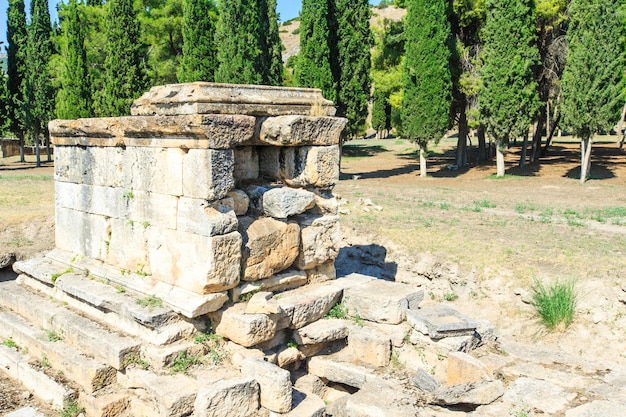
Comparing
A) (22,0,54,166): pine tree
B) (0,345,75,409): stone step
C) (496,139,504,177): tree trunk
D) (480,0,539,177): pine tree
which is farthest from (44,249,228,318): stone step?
(22,0,54,166): pine tree

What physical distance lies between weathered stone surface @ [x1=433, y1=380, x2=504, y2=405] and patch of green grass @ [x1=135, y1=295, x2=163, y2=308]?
2.64m

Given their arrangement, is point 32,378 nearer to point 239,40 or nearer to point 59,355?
point 59,355

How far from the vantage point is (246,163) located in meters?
5.73

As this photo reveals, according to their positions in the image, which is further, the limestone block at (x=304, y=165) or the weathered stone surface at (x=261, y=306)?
the limestone block at (x=304, y=165)

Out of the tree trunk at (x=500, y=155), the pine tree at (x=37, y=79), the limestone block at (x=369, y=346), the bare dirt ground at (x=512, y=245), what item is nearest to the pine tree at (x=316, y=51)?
the bare dirt ground at (x=512, y=245)

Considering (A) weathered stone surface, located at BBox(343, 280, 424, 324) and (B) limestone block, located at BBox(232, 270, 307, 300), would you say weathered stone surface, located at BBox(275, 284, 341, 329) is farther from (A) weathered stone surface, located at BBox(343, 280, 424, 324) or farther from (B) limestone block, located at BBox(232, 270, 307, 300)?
(A) weathered stone surface, located at BBox(343, 280, 424, 324)

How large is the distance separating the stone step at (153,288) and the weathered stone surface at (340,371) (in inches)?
45.6

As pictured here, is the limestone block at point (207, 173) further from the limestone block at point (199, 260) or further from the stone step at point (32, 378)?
the stone step at point (32, 378)

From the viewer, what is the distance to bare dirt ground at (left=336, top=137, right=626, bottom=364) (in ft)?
24.7

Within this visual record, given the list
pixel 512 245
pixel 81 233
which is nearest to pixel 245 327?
pixel 81 233

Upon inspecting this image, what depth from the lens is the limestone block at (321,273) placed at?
6098mm

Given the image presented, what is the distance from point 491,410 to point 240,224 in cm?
279

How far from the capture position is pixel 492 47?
68.4 ft

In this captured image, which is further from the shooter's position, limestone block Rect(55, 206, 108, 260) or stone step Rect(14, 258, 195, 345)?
limestone block Rect(55, 206, 108, 260)
